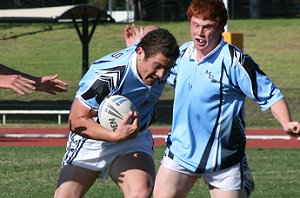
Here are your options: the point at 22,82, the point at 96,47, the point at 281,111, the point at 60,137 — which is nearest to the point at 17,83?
the point at 22,82

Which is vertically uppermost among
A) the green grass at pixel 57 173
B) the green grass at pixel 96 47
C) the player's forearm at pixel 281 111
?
the player's forearm at pixel 281 111

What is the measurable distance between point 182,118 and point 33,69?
29.4 m

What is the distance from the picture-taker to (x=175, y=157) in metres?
7.49

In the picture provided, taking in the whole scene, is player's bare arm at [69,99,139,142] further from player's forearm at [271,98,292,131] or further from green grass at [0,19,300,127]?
green grass at [0,19,300,127]

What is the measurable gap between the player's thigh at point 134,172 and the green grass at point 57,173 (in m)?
3.60

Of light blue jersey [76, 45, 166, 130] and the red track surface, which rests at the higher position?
light blue jersey [76, 45, 166, 130]

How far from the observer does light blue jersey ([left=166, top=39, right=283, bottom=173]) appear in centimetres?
719

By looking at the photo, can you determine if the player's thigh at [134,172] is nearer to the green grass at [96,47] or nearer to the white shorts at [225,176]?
the white shorts at [225,176]

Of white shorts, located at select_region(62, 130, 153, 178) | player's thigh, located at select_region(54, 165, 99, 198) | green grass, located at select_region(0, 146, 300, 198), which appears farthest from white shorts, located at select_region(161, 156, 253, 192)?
green grass, located at select_region(0, 146, 300, 198)

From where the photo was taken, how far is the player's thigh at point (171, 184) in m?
7.43

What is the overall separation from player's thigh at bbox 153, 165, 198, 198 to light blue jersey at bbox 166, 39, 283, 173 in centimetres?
11

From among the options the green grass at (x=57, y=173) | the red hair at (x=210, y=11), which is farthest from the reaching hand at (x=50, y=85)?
the green grass at (x=57, y=173)

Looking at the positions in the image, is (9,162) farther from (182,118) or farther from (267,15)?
(267,15)

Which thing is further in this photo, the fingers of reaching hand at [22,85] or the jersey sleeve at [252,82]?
the jersey sleeve at [252,82]
